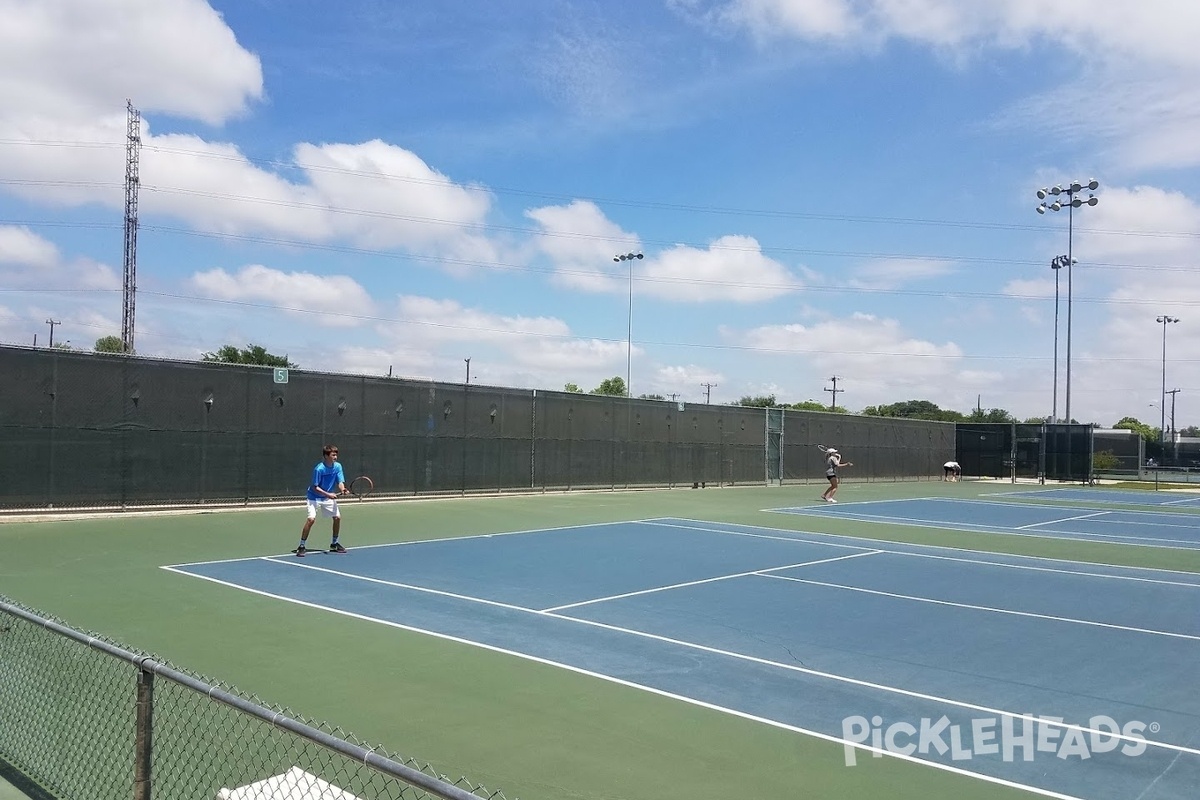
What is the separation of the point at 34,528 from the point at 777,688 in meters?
14.1

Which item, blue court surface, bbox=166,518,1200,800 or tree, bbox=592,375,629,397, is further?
tree, bbox=592,375,629,397

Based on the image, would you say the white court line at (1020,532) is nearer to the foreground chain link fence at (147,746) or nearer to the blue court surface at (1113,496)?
the blue court surface at (1113,496)

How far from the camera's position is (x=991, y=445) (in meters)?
51.8

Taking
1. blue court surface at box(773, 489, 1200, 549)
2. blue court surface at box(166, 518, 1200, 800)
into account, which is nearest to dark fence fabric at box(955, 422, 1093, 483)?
blue court surface at box(773, 489, 1200, 549)

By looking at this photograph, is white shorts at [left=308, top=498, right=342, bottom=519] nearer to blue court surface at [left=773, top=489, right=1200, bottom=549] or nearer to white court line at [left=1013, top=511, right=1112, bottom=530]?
blue court surface at [left=773, top=489, right=1200, bottom=549]

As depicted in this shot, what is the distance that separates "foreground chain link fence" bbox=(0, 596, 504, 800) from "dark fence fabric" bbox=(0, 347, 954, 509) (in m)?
12.4

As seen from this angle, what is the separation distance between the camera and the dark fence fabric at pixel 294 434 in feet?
57.8

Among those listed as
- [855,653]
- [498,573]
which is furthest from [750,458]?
[855,653]

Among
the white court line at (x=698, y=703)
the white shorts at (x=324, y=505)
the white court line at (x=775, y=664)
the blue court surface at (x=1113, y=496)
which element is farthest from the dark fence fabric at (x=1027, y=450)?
the white court line at (x=698, y=703)

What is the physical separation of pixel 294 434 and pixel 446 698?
650 inches

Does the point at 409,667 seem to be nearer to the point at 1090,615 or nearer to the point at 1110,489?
the point at 1090,615

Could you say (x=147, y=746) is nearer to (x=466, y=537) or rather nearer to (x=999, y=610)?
(x=999, y=610)

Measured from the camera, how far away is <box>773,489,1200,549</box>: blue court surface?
20.0 metres

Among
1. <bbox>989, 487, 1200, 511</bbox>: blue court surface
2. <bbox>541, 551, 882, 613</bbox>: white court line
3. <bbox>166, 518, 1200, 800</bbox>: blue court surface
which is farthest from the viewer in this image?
<bbox>989, 487, 1200, 511</bbox>: blue court surface
